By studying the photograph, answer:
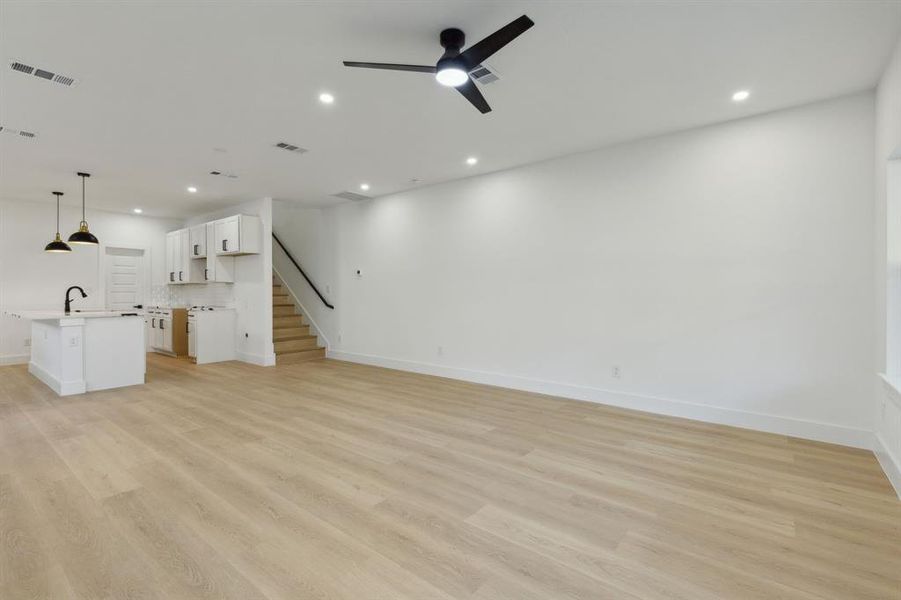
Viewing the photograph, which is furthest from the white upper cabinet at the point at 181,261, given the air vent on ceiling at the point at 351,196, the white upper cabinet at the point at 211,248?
the air vent on ceiling at the point at 351,196

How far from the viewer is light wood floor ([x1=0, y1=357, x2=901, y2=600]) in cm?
182

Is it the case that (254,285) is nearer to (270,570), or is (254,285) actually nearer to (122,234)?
(122,234)

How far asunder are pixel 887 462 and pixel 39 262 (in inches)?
451

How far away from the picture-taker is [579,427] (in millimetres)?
3867

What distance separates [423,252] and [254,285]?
10.6 ft

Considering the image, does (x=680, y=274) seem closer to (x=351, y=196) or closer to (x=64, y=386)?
(x=351, y=196)

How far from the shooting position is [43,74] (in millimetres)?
3059

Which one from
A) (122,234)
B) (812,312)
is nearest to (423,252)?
(812,312)

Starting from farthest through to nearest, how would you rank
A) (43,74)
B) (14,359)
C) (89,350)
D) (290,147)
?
(14,359) < (89,350) < (290,147) < (43,74)

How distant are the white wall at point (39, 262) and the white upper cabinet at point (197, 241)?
4.91ft

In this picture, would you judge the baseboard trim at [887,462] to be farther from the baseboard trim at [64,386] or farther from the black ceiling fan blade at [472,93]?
the baseboard trim at [64,386]

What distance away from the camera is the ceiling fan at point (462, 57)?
7.09ft

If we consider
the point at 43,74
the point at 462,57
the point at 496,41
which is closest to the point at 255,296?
the point at 43,74

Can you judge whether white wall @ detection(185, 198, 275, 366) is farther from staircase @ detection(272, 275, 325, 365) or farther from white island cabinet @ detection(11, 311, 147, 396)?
white island cabinet @ detection(11, 311, 147, 396)
